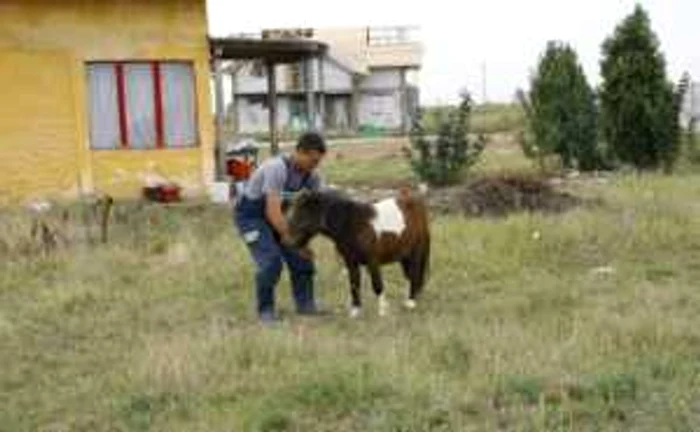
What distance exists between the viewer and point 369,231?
36.8ft

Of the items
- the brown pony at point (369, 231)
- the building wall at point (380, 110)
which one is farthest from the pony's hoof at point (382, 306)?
the building wall at point (380, 110)

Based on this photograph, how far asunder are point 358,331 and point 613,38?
1676 centimetres

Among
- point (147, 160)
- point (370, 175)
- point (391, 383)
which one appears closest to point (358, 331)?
point (391, 383)

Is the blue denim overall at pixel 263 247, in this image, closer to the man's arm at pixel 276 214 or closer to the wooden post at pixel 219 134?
the man's arm at pixel 276 214

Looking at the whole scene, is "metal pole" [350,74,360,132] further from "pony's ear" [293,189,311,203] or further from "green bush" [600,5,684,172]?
"pony's ear" [293,189,311,203]

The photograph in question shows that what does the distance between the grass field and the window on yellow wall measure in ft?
18.5

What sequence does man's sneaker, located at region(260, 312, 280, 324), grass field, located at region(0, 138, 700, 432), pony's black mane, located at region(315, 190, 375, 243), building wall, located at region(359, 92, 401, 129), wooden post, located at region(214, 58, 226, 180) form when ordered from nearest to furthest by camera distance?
grass field, located at region(0, 138, 700, 432), pony's black mane, located at region(315, 190, 375, 243), man's sneaker, located at region(260, 312, 280, 324), wooden post, located at region(214, 58, 226, 180), building wall, located at region(359, 92, 401, 129)

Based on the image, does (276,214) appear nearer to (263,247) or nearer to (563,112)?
(263,247)

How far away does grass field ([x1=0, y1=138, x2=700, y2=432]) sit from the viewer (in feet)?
25.6

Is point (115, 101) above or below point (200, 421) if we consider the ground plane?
above

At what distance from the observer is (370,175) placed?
1139 inches

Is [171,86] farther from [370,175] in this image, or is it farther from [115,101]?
[370,175]

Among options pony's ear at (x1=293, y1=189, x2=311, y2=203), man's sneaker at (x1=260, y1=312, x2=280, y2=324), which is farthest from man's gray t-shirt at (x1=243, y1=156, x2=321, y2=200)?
man's sneaker at (x1=260, y1=312, x2=280, y2=324)

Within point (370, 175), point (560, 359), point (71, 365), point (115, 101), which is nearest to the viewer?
point (560, 359)
